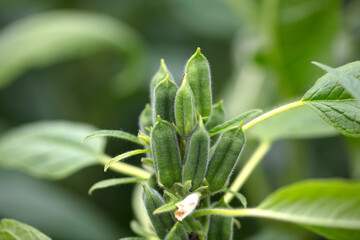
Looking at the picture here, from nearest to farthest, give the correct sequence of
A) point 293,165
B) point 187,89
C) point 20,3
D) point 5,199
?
point 187,89 < point 293,165 < point 5,199 < point 20,3

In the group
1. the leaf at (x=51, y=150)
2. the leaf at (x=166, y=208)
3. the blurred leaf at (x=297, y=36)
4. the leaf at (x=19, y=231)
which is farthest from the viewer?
the blurred leaf at (x=297, y=36)

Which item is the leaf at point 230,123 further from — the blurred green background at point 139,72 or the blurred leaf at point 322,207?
the blurred green background at point 139,72

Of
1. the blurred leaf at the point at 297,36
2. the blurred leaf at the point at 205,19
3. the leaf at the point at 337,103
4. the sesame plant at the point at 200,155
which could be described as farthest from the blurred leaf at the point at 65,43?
the leaf at the point at 337,103

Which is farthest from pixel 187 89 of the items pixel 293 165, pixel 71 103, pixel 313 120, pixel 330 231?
pixel 71 103

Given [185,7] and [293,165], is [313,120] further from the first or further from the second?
[185,7]

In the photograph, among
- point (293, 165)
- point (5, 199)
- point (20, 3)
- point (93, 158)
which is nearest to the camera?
point (93, 158)

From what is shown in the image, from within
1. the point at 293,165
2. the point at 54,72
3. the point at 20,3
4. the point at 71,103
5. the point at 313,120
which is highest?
Answer: the point at 20,3

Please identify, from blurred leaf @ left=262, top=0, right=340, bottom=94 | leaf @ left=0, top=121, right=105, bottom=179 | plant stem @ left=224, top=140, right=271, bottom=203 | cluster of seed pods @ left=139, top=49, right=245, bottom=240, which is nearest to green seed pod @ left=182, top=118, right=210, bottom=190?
cluster of seed pods @ left=139, top=49, right=245, bottom=240

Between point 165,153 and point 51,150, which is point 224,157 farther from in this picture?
point 51,150

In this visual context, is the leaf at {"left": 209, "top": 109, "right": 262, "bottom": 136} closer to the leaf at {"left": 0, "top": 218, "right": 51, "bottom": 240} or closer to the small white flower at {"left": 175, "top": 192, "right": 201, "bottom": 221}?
the small white flower at {"left": 175, "top": 192, "right": 201, "bottom": 221}
